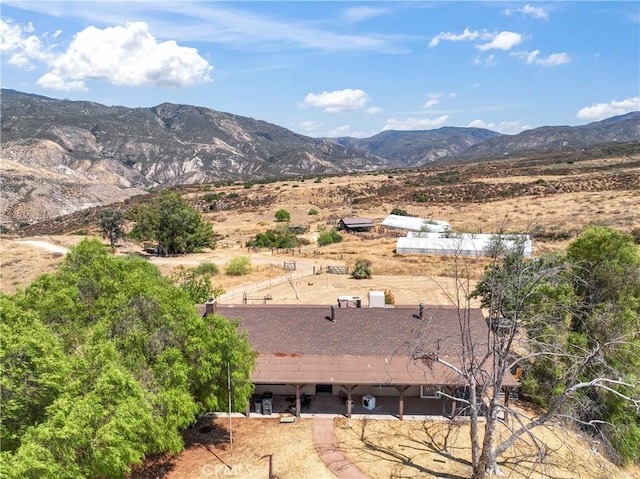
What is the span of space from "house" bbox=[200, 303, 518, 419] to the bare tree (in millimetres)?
961

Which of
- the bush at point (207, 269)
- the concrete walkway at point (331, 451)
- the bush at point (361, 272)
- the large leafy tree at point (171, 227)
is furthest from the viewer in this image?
the large leafy tree at point (171, 227)

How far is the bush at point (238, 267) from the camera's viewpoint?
55031mm

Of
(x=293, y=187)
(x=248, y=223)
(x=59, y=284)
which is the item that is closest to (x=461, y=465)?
(x=59, y=284)

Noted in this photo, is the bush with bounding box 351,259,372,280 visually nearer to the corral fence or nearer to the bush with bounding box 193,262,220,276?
the corral fence

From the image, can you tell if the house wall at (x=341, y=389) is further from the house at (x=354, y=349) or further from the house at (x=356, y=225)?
the house at (x=356, y=225)

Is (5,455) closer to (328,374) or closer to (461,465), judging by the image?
(328,374)

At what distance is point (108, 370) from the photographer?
14055mm

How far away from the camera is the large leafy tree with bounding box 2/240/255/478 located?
12.6 metres

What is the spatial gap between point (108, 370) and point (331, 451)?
11.2m

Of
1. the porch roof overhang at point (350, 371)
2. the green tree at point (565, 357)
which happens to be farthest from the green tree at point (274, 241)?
the green tree at point (565, 357)

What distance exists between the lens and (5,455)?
1155 cm

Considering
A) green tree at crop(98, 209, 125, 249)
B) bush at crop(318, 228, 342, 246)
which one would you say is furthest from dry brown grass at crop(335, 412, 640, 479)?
green tree at crop(98, 209, 125, 249)

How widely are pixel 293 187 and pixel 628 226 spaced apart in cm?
9044

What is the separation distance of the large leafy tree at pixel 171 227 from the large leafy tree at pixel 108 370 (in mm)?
42105
